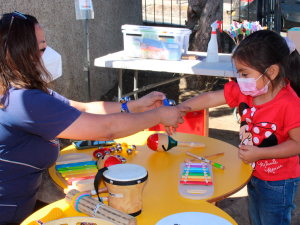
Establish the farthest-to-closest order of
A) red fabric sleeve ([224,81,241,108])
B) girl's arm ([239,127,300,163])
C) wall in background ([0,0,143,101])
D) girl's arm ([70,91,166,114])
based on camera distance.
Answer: wall in background ([0,0,143,101])
girl's arm ([70,91,166,114])
red fabric sleeve ([224,81,241,108])
girl's arm ([239,127,300,163])

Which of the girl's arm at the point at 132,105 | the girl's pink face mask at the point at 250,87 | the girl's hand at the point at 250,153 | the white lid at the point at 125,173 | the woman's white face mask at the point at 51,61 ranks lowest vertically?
the girl's hand at the point at 250,153

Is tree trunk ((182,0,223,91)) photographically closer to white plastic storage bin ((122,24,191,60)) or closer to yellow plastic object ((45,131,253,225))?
white plastic storage bin ((122,24,191,60))

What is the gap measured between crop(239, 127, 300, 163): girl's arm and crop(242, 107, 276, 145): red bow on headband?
0.37 feet

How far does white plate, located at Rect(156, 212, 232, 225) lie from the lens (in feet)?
3.67

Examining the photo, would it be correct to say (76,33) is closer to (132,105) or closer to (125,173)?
(132,105)

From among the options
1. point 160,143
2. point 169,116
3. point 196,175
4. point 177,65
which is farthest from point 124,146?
point 177,65

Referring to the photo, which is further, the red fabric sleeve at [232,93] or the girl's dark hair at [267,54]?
the red fabric sleeve at [232,93]

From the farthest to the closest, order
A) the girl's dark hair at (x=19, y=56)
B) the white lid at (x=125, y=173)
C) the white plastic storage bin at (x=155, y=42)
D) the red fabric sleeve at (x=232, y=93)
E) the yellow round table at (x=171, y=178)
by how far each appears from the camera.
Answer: the white plastic storage bin at (x=155, y=42)
the red fabric sleeve at (x=232, y=93)
the girl's dark hair at (x=19, y=56)
the yellow round table at (x=171, y=178)
the white lid at (x=125, y=173)

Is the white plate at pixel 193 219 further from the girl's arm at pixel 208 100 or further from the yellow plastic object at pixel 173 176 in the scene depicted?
the girl's arm at pixel 208 100

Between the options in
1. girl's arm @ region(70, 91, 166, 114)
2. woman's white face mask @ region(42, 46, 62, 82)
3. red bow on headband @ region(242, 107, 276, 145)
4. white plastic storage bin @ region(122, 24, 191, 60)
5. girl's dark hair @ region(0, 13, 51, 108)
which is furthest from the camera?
white plastic storage bin @ region(122, 24, 191, 60)

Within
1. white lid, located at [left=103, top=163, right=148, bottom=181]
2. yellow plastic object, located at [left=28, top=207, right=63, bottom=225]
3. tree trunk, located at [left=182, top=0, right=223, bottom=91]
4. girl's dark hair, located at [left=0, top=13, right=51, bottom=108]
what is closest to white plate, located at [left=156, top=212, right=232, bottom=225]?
white lid, located at [left=103, top=163, right=148, bottom=181]

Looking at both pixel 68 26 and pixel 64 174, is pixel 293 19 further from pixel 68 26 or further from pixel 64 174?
pixel 64 174

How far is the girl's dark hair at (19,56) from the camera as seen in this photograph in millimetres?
1364

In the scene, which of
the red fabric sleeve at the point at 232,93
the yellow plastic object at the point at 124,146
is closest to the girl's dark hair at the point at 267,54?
the red fabric sleeve at the point at 232,93
